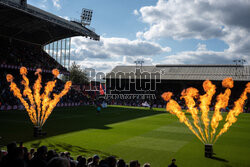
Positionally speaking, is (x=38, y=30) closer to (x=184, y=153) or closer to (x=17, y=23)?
(x=17, y=23)

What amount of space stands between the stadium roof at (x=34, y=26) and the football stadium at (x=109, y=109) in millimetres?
166

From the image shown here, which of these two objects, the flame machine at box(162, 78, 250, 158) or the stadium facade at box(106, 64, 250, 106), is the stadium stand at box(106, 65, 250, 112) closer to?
the stadium facade at box(106, 64, 250, 106)

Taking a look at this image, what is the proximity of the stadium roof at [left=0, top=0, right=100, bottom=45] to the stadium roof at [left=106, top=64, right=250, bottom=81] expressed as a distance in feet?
78.1

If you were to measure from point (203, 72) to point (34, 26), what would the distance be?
141 feet

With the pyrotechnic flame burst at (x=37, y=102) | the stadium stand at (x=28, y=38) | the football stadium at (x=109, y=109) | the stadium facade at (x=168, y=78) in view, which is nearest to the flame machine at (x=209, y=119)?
the football stadium at (x=109, y=109)

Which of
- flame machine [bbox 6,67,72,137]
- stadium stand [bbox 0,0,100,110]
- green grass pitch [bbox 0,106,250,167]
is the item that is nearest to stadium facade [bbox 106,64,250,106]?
stadium stand [bbox 0,0,100,110]

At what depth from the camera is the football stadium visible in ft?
41.4

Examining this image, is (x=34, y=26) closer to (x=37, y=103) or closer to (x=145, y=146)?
(x=37, y=103)

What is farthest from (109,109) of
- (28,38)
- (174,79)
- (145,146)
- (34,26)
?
(145,146)

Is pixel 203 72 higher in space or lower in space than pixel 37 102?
higher

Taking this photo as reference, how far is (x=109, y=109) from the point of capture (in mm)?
44406

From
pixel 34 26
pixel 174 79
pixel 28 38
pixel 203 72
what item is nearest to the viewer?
pixel 34 26

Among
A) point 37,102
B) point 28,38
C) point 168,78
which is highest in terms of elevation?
point 28,38

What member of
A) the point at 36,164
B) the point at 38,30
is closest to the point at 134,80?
the point at 38,30
